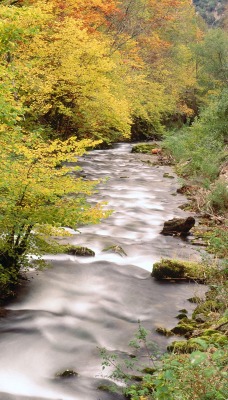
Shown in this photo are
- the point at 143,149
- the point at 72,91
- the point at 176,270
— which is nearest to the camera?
the point at 176,270

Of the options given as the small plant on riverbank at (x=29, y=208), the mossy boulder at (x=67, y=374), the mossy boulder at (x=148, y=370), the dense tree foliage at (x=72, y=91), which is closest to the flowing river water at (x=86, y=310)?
the mossy boulder at (x=67, y=374)

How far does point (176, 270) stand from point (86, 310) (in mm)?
2054

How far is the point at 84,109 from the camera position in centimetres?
1917

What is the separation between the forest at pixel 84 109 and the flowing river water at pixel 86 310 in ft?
1.98

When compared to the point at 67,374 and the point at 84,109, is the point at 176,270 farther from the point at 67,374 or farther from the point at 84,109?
the point at 84,109

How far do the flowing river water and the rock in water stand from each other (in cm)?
31

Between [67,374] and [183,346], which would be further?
[183,346]

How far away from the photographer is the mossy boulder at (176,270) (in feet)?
27.3

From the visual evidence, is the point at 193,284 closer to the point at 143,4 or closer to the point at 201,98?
the point at 143,4

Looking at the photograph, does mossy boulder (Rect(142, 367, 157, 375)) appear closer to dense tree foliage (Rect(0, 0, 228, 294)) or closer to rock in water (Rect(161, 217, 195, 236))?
dense tree foliage (Rect(0, 0, 228, 294))

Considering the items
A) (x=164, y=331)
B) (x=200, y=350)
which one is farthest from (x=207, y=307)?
(x=200, y=350)

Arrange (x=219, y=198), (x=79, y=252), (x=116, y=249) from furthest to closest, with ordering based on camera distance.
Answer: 1. (x=219, y=198)
2. (x=116, y=249)
3. (x=79, y=252)

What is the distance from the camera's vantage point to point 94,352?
606 centimetres

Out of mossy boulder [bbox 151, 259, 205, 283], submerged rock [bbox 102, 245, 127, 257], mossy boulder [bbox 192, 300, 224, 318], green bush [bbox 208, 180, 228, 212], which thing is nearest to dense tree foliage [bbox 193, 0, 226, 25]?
green bush [bbox 208, 180, 228, 212]
